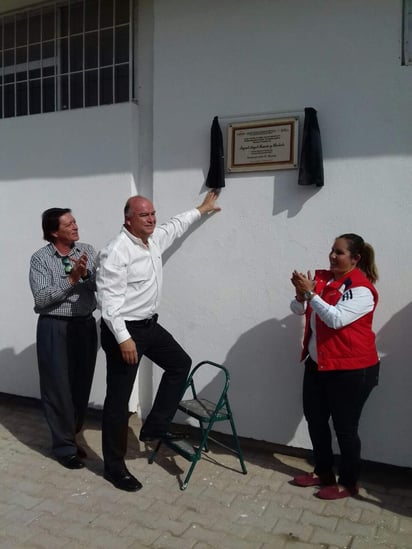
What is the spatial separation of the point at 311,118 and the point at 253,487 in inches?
102

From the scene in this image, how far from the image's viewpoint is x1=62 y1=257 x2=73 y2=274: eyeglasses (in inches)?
152

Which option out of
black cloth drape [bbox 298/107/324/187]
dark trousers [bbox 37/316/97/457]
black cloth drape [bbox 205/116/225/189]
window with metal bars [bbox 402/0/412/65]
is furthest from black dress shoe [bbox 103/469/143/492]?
window with metal bars [bbox 402/0/412/65]

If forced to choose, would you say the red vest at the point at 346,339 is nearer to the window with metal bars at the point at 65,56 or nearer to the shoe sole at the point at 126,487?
the shoe sole at the point at 126,487

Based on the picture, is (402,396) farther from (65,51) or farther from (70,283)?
(65,51)

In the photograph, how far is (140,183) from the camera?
4.50 meters

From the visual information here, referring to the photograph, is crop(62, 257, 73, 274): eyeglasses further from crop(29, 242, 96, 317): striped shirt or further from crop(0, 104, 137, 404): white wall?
crop(0, 104, 137, 404): white wall

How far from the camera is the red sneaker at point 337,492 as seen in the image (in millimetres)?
3314

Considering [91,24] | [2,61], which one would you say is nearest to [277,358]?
[91,24]

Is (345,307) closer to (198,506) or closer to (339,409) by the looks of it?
(339,409)

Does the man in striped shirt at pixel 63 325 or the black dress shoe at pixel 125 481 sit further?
the man in striped shirt at pixel 63 325

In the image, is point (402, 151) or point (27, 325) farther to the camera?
point (27, 325)

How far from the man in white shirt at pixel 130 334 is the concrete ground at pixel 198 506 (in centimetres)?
26

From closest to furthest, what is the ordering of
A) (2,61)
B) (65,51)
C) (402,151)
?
(402,151)
(65,51)
(2,61)

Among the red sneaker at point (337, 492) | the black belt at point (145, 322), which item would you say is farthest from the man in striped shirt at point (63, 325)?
the red sneaker at point (337, 492)
